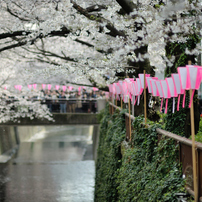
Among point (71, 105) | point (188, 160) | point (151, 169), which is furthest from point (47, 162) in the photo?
point (188, 160)

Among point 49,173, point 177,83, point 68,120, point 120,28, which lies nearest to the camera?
point 177,83

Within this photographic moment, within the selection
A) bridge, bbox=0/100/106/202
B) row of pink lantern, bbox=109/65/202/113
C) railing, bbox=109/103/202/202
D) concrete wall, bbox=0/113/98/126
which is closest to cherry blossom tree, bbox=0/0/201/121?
row of pink lantern, bbox=109/65/202/113

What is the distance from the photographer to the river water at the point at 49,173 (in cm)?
1616

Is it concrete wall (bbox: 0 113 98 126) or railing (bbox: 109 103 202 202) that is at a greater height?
railing (bbox: 109 103 202 202)

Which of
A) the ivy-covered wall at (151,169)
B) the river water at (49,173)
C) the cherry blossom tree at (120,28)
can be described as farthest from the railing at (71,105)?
the ivy-covered wall at (151,169)

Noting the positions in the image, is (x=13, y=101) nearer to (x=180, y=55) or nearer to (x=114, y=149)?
(x=114, y=149)

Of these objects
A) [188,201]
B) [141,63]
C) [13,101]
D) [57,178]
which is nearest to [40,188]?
[57,178]

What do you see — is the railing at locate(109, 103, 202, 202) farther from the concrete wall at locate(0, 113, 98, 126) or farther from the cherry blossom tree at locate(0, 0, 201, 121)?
the concrete wall at locate(0, 113, 98, 126)

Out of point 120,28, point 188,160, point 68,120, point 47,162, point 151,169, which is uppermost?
point 120,28

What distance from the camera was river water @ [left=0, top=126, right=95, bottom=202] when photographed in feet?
53.0

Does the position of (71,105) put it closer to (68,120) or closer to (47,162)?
(68,120)

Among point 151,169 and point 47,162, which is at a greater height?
point 151,169

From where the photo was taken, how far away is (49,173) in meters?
20.9

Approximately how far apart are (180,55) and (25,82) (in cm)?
1515
